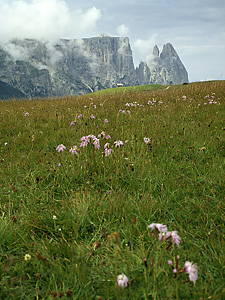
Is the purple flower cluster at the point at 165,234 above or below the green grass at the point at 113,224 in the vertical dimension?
above

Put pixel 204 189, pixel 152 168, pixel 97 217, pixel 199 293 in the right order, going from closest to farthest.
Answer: pixel 199 293 → pixel 97 217 → pixel 204 189 → pixel 152 168

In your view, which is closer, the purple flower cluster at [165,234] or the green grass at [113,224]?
the purple flower cluster at [165,234]

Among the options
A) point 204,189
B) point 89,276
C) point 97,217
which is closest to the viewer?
point 89,276

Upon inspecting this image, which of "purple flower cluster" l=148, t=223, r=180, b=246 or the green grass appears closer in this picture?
"purple flower cluster" l=148, t=223, r=180, b=246

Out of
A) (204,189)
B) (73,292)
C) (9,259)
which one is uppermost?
(204,189)

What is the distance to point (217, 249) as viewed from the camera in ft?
5.71

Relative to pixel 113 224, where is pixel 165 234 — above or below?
above

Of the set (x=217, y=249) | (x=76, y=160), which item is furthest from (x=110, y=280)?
(x=76, y=160)

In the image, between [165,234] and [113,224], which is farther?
[113,224]

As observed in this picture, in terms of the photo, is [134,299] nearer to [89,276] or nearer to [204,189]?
[89,276]

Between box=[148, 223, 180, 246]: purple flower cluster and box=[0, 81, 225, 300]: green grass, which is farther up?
box=[148, 223, 180, 246]: purple flower cluster

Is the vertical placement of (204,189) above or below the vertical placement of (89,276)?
above

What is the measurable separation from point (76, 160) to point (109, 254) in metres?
1.89

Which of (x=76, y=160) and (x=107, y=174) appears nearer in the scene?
(x=107, y=174)
